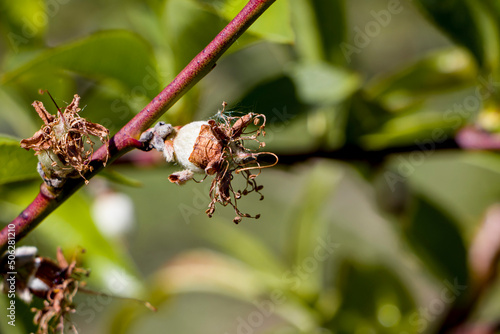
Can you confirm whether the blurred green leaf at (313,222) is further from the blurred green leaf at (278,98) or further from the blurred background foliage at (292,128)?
the blurred green leaf at (278,98)

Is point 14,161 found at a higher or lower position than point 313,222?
higher

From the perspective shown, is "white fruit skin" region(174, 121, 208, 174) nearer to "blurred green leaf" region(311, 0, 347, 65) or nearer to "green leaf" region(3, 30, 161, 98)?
"green leaf" region(3, 30, 161, 98)

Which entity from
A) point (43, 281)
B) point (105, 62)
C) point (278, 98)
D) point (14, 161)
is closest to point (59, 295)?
point (43, 281)

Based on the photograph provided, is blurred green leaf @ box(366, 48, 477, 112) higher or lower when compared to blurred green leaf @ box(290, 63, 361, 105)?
lower

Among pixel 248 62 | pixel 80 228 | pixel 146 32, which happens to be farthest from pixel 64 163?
pixel 248 62

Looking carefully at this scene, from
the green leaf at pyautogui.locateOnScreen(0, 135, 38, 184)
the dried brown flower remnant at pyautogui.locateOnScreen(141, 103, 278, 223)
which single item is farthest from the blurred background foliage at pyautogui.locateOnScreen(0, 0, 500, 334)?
the dried brown flower remnant at pyautogui.locateOnScreen(141, 103, 278, 223)

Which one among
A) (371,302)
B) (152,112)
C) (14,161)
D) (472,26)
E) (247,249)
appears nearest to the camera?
(152,112)

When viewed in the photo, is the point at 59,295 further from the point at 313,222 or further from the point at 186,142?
the point at 313,222
